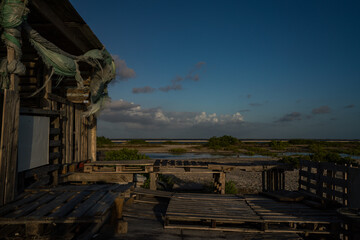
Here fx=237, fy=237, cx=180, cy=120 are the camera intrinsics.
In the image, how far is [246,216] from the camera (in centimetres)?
625

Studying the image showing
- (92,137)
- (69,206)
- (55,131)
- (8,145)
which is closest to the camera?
(69,206)

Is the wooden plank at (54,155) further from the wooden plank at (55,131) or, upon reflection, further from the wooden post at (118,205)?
the wooden post at (118,205)

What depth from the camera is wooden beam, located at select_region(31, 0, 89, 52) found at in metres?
6.23

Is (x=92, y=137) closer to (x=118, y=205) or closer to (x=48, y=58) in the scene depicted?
(x=48, y=58)

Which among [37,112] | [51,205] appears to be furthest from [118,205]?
[37,112]

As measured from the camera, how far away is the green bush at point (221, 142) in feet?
196

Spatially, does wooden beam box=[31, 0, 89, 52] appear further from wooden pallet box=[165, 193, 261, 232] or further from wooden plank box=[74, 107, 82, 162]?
wooden pallet box=[165, 193, 261, 232]

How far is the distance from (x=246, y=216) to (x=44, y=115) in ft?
21.6

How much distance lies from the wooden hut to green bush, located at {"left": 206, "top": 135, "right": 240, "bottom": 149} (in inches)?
1996

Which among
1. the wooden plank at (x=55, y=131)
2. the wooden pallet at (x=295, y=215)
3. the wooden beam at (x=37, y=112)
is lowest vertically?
the wooden pallet at (x=295, y=215)

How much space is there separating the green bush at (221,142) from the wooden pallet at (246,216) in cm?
5158

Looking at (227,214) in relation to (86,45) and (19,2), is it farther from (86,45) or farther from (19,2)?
(86,45)

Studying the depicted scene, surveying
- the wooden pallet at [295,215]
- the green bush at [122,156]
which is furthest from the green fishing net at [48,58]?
the wooden pallet at [295,215]

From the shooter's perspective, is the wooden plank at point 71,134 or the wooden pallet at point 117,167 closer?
the wooden plank at point 71,134
